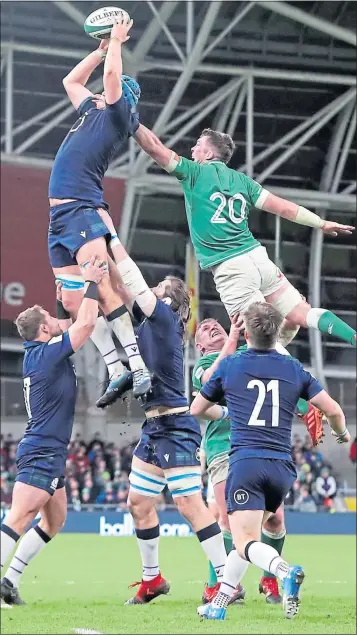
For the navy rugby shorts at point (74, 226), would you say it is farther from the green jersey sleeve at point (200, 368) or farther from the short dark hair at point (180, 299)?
the green jersey sleeve at point (200, 368)

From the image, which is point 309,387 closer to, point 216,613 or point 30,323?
point 216,613

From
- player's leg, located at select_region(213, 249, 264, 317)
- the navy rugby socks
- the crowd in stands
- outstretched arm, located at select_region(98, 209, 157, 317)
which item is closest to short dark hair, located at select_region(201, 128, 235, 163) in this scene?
player's leg, located at select_region(213, 249, 264, 317)

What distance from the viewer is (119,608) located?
9.20 meters

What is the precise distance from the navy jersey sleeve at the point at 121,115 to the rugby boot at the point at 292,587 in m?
3.42

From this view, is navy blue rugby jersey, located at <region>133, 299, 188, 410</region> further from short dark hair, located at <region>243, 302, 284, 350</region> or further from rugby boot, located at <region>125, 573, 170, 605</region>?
short dark hair, located at <region>243, 302, 284, 350</region>

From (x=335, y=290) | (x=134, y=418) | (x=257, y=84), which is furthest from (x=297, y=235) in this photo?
(x=134, y=418)

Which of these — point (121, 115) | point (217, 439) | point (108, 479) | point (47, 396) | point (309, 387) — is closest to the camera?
point (309, 387)

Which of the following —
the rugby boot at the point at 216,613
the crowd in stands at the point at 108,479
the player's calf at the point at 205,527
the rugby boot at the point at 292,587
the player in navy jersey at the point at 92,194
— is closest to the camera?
the rugby boot at the point at 292,587

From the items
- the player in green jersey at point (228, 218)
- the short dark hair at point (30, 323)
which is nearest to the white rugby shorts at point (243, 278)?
the player in green jersey at point (228, 218)

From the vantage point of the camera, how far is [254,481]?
7.38 metres

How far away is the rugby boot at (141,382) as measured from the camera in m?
8.24

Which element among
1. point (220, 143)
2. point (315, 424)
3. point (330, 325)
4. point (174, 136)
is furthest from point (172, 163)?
point (174, 136)

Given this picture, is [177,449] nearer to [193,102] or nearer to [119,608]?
[119,608]

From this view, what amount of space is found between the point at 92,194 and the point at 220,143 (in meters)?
1.22
